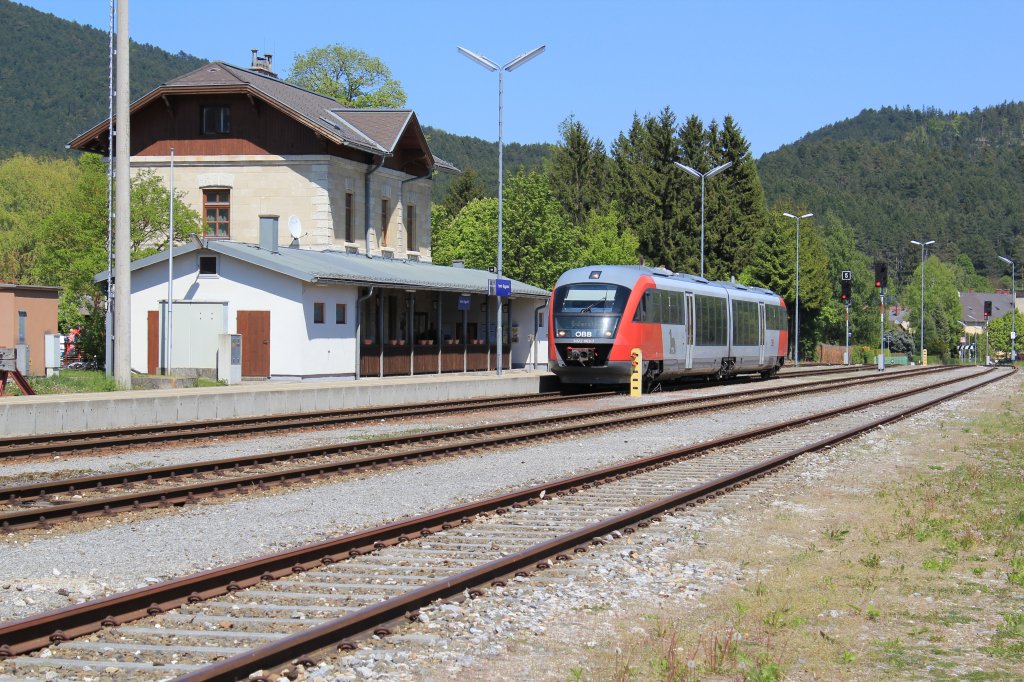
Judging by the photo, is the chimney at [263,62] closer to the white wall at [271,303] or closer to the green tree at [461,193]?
the white wall at [271,303]

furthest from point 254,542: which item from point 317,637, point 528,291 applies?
point 528,291

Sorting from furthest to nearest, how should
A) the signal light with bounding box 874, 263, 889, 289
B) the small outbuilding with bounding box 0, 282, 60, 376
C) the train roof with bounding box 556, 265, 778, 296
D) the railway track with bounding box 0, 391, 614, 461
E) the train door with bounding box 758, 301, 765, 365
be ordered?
the signal light with bounding box 874, 263, 889, 289, the train door with bounding box 758, 301, 765, 365, the small outbuilding with bounding box 0, 282, 60, 376, the train roof with bounding box 556, 265, 778, 296, the railway track with bounding box 0, 391, 614, 461

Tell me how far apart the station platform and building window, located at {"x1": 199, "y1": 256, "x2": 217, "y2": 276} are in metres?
8.02

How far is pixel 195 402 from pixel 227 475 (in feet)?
32.6

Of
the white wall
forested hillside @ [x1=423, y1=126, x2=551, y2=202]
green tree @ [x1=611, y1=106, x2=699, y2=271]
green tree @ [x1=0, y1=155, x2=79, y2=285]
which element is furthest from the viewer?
forested hillside @ [x1=423, y1=126, x2=551, y2=202]

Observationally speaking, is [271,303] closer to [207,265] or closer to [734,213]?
[207,265]

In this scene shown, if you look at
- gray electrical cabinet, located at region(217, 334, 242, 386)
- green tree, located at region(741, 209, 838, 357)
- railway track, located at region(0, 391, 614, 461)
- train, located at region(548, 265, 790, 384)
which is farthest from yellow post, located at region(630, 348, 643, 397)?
green tree, located at region(741, 209, 838, 357)

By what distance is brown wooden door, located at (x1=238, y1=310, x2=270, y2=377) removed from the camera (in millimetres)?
34750

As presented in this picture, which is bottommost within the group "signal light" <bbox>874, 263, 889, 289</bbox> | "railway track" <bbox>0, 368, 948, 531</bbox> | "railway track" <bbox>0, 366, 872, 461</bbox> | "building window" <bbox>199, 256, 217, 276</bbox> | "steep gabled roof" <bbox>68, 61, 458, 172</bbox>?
"railway track" <bbox>0, 368, 948, 531</bbox>

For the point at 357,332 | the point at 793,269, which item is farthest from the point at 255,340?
the point at 793,269

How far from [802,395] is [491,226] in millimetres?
31363

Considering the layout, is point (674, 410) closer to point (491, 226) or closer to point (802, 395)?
point (802, 395)

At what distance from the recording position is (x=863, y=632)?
703cm

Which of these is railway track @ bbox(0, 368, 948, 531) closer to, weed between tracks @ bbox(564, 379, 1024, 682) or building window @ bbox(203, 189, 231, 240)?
weed between tracks @ bbox(564, 379, 1024, 682)
